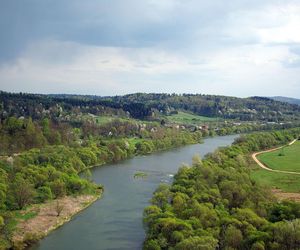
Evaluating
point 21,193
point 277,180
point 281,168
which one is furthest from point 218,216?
point 281,168

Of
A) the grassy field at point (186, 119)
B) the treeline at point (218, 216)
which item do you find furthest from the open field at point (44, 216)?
the grassy field at point (186, 119)

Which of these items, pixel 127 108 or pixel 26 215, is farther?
pixel 127 108

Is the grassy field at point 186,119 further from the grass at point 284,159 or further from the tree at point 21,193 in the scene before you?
the tree at point 21,193

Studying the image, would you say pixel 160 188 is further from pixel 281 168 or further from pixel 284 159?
pixel 284 159

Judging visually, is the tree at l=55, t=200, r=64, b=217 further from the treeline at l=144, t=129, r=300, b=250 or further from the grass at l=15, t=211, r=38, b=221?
the treeline at l=144, t=129, r=300, b=250

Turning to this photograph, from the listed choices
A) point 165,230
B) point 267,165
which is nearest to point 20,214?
point 165,230

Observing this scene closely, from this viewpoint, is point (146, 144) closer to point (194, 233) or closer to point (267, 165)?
point (267, 165)

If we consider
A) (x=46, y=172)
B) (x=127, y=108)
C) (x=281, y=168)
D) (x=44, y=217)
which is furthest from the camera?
(x=127, y=108)
